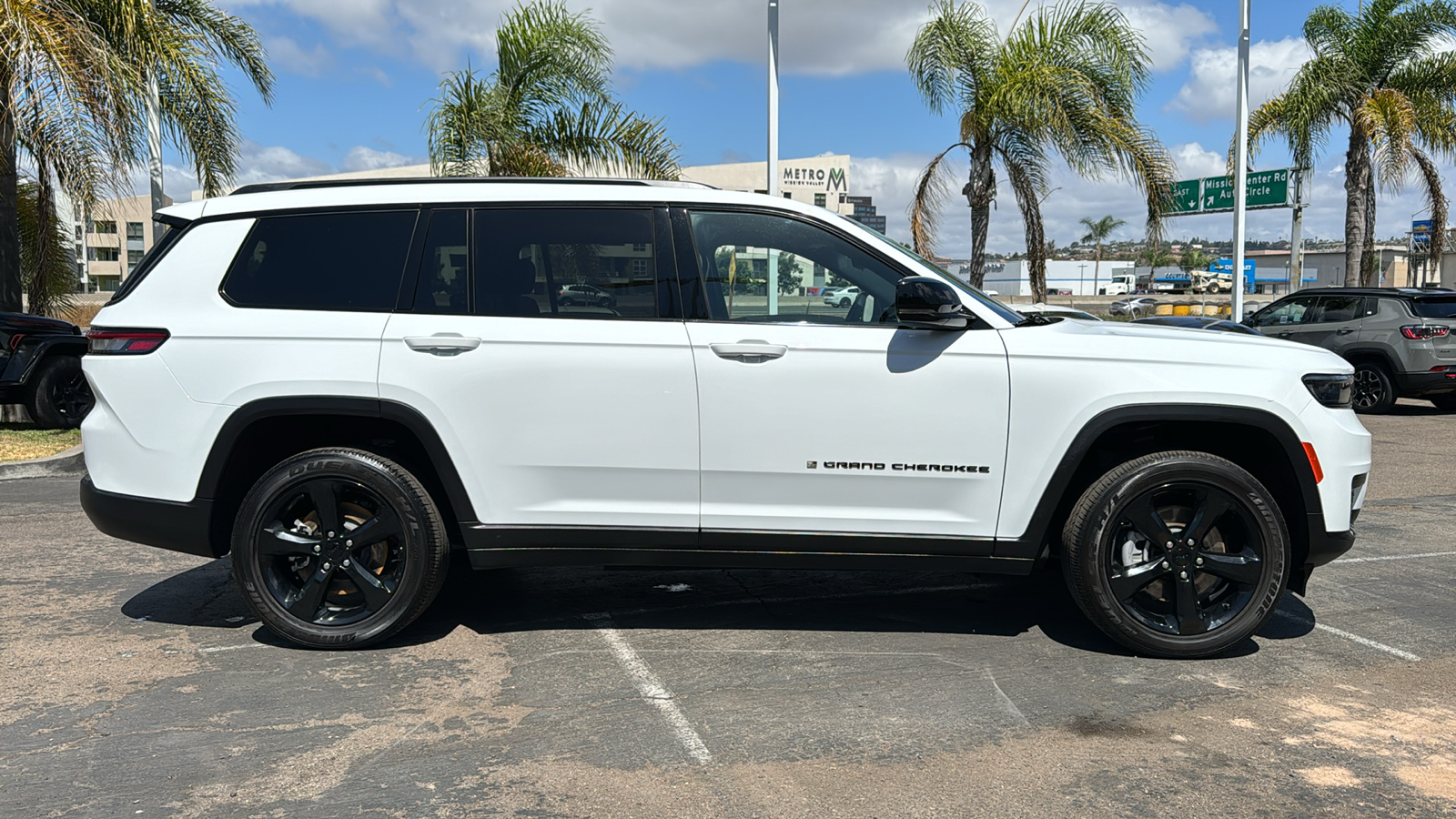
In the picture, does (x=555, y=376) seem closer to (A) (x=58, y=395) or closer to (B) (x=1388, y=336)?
(A) (x=58, y=395)

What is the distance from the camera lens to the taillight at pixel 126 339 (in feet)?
14.5

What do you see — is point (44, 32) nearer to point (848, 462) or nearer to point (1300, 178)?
point (848, 462)

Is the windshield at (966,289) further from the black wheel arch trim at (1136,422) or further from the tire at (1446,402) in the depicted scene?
the tire at (1446,402)

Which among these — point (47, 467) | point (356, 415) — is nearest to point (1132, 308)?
point (47, 467)

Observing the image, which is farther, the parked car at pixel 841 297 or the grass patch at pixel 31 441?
the grass patch at pixel 31 441

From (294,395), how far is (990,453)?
278 centimetres

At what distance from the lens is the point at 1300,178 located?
23.5m

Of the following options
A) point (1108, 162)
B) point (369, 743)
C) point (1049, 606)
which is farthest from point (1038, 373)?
point (1108, 162)

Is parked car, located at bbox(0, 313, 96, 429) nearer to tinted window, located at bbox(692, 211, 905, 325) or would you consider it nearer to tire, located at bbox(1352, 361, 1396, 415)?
tinted window, located at bbox(692, 211, 905, 325)

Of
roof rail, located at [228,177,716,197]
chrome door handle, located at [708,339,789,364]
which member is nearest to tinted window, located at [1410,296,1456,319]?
roof rail, located at [228,177,716,197]

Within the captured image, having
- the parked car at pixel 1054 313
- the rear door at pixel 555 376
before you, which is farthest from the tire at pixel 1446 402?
the rear door at pixel 555 376

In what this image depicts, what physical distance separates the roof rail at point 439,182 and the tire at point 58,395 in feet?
25.1

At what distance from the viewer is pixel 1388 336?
14188 millimetres

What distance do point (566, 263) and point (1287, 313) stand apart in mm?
14516
